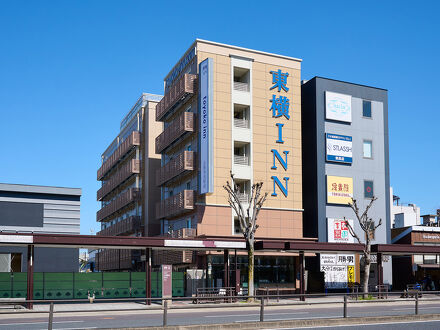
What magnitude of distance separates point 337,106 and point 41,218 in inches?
1111

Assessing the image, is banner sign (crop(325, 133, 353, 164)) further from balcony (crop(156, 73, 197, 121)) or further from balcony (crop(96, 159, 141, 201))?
balcony (crop(96, 159, 141, 201))

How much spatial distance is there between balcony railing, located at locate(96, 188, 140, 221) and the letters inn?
9.13 m

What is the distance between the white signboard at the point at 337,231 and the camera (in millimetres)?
54713

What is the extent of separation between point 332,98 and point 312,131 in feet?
11.7

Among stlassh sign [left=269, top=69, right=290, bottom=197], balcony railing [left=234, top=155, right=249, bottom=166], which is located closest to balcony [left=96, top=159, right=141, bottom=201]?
balcony railing [left=234, top=155, right=249, bottom=166]

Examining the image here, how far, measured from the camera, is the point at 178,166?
52500mm

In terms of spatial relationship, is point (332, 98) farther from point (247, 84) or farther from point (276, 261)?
point (276, 261)

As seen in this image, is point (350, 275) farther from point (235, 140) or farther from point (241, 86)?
point (241, 86)

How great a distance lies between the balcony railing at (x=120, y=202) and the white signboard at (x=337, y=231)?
23.7 m

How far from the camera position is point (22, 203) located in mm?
52188

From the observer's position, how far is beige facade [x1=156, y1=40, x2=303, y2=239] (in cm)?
5028

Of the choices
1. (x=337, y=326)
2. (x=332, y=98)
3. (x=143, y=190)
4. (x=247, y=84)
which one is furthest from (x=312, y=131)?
(x=337, y=326)

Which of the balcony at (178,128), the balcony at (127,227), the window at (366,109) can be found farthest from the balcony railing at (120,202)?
the window at (366,109)

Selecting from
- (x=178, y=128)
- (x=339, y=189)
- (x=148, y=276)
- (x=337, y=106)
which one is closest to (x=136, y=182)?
(x=178, y=128)
